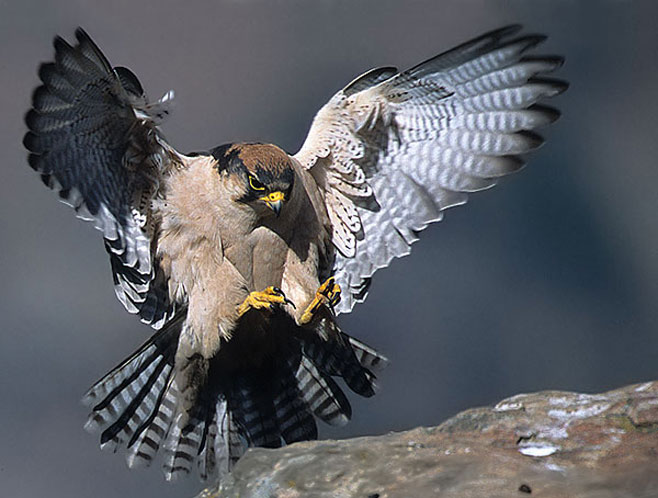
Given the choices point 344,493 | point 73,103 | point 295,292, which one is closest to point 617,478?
point 344,493

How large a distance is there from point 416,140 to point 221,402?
160cm

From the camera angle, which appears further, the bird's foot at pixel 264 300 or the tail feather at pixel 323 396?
the tail feather at pixel 323 396

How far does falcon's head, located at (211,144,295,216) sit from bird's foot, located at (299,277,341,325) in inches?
16.4

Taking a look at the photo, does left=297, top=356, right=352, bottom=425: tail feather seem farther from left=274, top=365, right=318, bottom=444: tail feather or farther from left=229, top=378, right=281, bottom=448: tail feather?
left=229, top=378, right=281, bottom=448: tail feather

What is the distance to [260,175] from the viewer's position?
3896 mm

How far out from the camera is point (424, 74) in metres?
4.45

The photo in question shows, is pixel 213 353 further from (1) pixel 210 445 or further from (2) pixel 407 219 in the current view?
(2) pixel 407 219

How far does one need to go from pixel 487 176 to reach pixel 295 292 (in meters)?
1.16

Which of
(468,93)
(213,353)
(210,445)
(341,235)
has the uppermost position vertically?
(468,93)

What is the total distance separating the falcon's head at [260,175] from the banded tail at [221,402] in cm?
73

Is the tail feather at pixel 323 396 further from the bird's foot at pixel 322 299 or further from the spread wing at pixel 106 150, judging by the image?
the spread wing at pixel 106 150

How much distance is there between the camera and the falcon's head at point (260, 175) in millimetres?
3893

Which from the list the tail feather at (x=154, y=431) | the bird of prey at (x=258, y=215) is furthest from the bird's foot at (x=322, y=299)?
the tail feather at (x=154, y=431)

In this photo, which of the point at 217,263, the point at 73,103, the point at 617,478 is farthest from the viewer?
the point at 217,263
